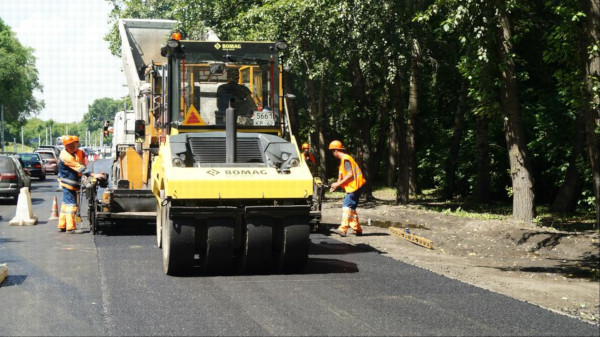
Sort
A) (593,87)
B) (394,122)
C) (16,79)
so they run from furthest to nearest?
1. (16,79)
2. (394,122)
3. (593,87)

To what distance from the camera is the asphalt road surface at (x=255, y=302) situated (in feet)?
25.4

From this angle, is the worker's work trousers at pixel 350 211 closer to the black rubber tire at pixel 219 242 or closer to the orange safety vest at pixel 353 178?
the orange safety vest at pixel 353 178

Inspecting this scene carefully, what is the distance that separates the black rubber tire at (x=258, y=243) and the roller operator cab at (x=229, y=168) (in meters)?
0.01

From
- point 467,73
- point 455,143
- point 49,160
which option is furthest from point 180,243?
point 49,160

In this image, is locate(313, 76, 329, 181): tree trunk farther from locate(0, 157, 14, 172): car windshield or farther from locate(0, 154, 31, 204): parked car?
locate(0, 157, 14, 172): car windshield

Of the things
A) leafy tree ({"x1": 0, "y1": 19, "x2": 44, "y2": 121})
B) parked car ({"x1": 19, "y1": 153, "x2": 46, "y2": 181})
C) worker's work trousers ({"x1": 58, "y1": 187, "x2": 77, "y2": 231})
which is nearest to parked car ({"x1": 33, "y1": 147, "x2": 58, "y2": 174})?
parked car ({"x1": 19, "y1": 153, "x2": 46, "y2": 181})

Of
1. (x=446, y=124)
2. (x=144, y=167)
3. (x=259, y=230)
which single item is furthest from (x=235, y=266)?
(x=446, y=124)

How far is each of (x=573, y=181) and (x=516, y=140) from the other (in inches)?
185

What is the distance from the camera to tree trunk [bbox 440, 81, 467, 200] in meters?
26.0

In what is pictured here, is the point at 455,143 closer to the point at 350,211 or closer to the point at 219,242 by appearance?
the point at 350,211

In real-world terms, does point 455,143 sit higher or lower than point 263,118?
lower

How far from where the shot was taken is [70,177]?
1603 cm

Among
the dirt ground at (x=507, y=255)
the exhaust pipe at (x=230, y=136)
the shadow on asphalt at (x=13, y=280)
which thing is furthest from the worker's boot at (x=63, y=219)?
the exhaust pipe at (x=230, y=136)

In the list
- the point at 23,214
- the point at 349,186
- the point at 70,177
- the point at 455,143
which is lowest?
the point at 23,214
